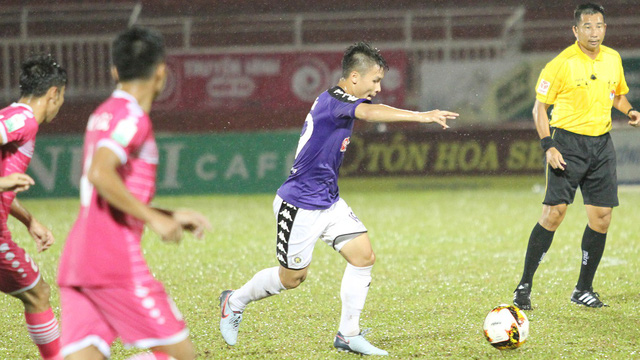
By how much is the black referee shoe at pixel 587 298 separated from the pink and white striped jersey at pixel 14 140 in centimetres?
424

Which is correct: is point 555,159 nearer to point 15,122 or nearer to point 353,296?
point 353,296

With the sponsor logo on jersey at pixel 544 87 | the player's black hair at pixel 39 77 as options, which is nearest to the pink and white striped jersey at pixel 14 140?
the player's black hair at pixel 39 77

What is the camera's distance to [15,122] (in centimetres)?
392

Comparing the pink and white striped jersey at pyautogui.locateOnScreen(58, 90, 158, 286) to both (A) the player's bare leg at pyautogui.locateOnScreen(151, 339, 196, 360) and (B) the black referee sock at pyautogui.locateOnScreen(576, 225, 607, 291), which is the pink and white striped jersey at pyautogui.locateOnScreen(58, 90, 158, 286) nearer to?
(A) the player's bare leg at pyautogui.locateOnScreen(151, 339, 196, 360)

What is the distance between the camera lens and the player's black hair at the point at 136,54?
2.97 meters

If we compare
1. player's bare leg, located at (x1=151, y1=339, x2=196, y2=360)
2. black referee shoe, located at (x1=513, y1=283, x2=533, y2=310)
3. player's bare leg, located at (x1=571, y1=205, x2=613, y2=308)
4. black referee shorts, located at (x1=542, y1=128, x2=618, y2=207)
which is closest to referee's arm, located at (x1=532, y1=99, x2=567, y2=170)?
black referee shorts, located at (x1=542, y1=128, x2=618, y2=207)

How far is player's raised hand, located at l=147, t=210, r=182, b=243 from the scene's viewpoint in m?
2.75

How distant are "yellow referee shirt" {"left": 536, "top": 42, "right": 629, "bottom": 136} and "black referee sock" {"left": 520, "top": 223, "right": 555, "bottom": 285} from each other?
83 cm

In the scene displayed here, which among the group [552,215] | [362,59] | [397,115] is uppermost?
[362,59]

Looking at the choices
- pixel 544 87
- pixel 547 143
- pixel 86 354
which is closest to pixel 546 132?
pixel 547 143

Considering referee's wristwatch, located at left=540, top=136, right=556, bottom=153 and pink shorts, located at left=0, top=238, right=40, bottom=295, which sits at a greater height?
referee's wristwatch, located at left=540, top=136, right=556, bottom=153

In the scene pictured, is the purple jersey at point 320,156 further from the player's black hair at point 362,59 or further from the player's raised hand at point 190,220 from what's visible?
the player's raised hand at point 190,220

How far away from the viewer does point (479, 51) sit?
1673cm

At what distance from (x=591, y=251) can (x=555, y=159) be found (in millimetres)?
898
